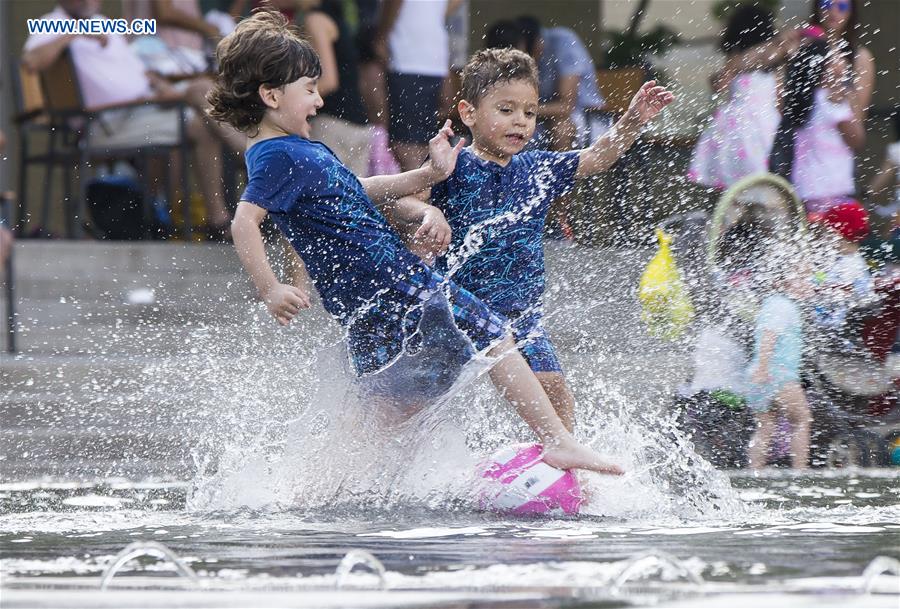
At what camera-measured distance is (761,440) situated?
6.73 m

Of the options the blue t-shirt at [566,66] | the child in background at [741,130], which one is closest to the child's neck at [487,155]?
the child in background at [741,130]

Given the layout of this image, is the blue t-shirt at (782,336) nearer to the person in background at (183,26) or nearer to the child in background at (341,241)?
the child in background at (341,241)

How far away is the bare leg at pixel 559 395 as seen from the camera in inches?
217

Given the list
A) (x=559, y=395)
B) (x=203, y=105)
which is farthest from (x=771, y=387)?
(x=203, y=105)

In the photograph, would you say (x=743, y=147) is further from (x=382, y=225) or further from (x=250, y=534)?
(x=250, y=534)

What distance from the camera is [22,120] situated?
10547mm

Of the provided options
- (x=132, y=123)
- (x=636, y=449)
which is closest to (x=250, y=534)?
(x=636, y=449)

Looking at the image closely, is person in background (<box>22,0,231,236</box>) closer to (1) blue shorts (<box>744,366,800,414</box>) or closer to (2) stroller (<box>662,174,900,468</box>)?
(2) stroller (<box>662,174,900,468</box>)

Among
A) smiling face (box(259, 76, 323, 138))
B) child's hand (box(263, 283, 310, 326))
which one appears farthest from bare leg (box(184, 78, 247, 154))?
child's hand (box(263, 283, 310, 326))

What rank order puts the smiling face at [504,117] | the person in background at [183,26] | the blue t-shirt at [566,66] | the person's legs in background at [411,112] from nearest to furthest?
the smiling face at [504,117] → the person's legs in background at [411,112] → the blue t-shirt at [566,66] → the person in background at [183,26]

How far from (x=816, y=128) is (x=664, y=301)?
1.94 m

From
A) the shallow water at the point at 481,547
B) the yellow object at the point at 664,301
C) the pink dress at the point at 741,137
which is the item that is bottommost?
the shallow water at the point at 481,547

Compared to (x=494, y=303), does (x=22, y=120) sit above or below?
above

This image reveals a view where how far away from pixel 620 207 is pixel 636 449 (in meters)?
3.23
